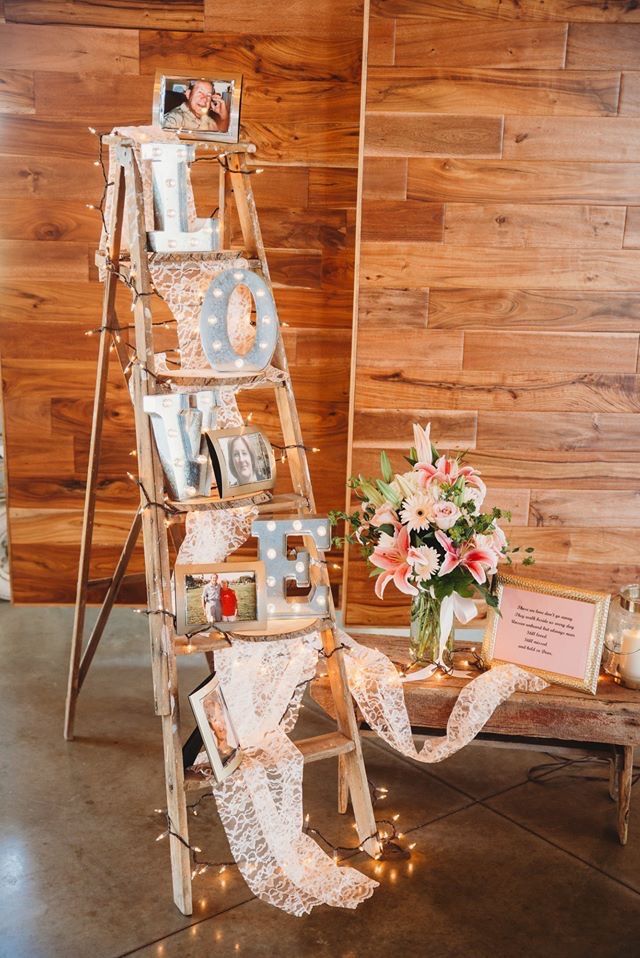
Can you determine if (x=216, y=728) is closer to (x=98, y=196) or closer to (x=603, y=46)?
(x=98, y=196)

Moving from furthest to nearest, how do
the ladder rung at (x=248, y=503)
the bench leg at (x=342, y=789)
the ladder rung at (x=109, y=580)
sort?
the ladder rung at (x=109, y=580) < the bench leg at (x=342, y=789) < the ladder rung at (x=248, y=503)

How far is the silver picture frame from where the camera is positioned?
7.22 feet

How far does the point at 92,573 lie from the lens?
370cm

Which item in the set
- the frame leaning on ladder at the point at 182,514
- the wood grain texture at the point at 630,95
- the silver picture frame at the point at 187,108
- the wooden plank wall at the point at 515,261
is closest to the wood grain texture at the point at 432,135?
the wooden plank wall at the point at 515,261

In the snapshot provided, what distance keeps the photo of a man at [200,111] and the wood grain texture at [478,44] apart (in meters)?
1.04

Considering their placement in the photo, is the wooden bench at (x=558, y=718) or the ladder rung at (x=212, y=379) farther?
the wooden bench at (x=558, y=718)

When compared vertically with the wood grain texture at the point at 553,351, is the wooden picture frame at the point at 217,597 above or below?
below

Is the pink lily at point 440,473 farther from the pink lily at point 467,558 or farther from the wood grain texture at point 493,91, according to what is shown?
the wood grain texture at point 493,91

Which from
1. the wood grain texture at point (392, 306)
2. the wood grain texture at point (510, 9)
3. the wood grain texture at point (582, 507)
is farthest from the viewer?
the wood grain texture at point (582, 507)

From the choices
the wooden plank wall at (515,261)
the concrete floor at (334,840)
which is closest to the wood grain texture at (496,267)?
the wooden plank wall at (515,261)

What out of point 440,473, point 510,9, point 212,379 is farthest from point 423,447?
point 510,9

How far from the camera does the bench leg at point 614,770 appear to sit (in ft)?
7.75

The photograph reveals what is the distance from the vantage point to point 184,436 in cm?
211

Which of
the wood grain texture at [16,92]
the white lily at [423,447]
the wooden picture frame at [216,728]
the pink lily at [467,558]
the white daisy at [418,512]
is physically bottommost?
the wooden picture frame at [216,728]
